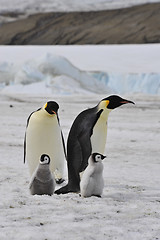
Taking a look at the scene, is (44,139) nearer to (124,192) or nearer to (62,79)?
(124,192)

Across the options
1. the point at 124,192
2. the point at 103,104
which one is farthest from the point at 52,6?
the point at 124,192

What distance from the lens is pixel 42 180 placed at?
303 centimetres

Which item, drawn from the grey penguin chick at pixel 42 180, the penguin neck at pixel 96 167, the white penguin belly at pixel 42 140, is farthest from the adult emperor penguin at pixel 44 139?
the penguin neck at pixel 96 167

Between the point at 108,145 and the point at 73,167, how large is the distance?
258 centimetres

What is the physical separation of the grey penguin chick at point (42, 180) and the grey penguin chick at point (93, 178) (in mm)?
217

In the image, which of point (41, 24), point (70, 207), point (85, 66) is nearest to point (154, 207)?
point (70, 207)

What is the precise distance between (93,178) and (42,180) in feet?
1.07

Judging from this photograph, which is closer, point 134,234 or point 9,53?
point 134,234

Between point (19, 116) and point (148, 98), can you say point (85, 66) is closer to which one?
point (148, 98)

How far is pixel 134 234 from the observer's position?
225 centimetres

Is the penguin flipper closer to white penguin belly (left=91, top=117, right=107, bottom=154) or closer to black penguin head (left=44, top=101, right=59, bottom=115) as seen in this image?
white penguin belly (left=91, top=117, right=107, bottom=154)

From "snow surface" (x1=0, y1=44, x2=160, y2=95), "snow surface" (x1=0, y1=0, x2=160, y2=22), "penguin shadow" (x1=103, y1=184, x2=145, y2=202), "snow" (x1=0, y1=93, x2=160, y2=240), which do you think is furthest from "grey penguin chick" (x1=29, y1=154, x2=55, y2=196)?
"snow surface" (x1=0, y1=0, x2=160, y2=22)

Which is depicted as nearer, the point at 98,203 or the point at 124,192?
the point at 98,203

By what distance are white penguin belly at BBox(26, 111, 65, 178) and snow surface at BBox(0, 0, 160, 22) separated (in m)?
27.6
